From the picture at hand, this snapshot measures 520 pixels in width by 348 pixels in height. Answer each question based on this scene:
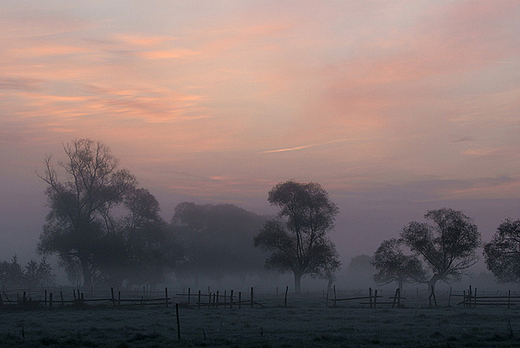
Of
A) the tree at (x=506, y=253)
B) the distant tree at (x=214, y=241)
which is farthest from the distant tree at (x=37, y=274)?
the tree at (x=506, y=253)

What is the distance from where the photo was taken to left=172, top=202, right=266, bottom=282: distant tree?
116750 mm

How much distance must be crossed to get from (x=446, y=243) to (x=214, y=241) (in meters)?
58.8

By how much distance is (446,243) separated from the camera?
77125mm

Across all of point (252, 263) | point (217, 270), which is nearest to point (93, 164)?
point (217, 270)

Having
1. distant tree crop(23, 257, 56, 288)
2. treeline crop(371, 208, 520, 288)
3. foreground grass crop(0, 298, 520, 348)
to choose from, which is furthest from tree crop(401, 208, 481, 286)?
distant tree crop(23, 257, 56, 288)

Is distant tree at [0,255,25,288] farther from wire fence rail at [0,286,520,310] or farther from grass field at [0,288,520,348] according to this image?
grass field at [0,288,520,348]

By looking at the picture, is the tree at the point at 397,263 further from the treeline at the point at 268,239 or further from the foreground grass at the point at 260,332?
the foreground grass at the point at 260,332

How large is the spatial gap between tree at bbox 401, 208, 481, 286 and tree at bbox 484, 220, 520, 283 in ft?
23.1

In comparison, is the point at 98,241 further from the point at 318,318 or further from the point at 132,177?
the point at 318,318

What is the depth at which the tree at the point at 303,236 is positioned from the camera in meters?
83.8

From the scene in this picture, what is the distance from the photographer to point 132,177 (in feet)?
277

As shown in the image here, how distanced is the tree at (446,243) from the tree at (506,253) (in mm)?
7037

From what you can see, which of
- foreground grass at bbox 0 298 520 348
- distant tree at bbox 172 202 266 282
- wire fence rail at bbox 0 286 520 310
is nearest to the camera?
foreground grass at bbox 0 298 520 348

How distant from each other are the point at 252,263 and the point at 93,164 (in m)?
58.3
